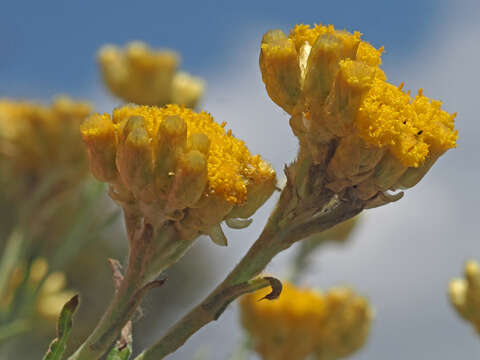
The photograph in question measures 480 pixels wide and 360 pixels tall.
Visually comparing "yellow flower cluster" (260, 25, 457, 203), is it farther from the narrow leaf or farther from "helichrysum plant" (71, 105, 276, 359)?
the narrow leaf

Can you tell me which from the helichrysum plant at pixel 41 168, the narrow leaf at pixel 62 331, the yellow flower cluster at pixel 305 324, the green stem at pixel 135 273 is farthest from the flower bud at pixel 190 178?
the helichrysum plant at pixel 41 168

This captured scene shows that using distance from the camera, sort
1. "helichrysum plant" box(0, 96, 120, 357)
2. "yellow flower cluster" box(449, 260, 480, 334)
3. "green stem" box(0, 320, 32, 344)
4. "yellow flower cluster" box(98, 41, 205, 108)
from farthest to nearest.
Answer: "yellow flower cluster" box(98, 41, 205, 108) < "helichrysum plant" box(0, 96, 120, 357) < "yellow flower cluster" box(449, 260, 480, 334) < "green stem" box(0, 320, 32, 344)

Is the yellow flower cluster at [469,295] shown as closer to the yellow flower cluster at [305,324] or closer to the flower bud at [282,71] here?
the yellow flower cluster at [305,324]

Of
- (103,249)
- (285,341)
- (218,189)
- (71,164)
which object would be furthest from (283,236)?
(103,249)

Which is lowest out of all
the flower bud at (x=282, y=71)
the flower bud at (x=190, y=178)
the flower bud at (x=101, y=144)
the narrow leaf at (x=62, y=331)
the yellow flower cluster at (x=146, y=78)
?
the narrow leaf at (x=62, y=331)

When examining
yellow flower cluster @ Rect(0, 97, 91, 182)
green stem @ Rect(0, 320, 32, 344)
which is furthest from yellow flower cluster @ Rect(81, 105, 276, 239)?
yellow flower cluster @ Rect(0, 97, 91, 182)

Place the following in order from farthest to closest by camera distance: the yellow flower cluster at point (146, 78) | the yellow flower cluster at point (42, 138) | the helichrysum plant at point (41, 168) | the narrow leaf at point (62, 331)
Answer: the yellow flower cluster at point (146, 78) < the yellow flower cluster at point (42, 138) < the helichrysum plant at point (41, 168) < the narrow leaf at point (62, 331)

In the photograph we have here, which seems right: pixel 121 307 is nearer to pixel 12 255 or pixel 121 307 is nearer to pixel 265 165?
pixel 265 165
